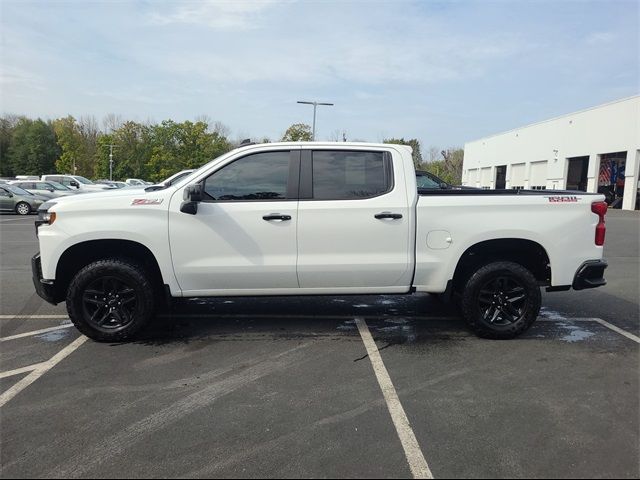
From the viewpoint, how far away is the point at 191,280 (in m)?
4.82

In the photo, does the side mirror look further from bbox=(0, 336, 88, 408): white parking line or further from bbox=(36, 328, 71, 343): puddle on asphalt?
bbox=(36, 328, 71, 343): puddle on asphalt

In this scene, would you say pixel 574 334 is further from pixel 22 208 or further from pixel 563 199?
pixel 22 208

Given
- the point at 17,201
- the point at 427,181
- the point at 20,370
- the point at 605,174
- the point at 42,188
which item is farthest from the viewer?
the point at 605,174

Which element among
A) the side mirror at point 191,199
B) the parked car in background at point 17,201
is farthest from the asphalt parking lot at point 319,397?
the parked car in background at point 17,201

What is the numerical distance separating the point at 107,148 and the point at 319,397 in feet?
241

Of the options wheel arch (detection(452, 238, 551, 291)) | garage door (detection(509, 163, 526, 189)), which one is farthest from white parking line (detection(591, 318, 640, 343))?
garage door (detection(509, 163, 526, 189))

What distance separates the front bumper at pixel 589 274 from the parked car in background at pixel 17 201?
23.6m

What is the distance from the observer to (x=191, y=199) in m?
4.57

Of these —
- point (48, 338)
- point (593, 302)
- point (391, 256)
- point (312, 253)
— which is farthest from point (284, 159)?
point (593, 302)

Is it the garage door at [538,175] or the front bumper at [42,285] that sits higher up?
the garage door at [538,175]

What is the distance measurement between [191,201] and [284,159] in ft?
3.40

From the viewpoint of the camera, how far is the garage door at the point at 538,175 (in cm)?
4834

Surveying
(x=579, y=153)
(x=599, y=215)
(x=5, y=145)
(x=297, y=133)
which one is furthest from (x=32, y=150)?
(x=599, y=215)

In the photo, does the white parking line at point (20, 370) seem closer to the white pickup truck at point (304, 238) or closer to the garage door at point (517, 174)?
the white pickup truck at point (304, 238)
